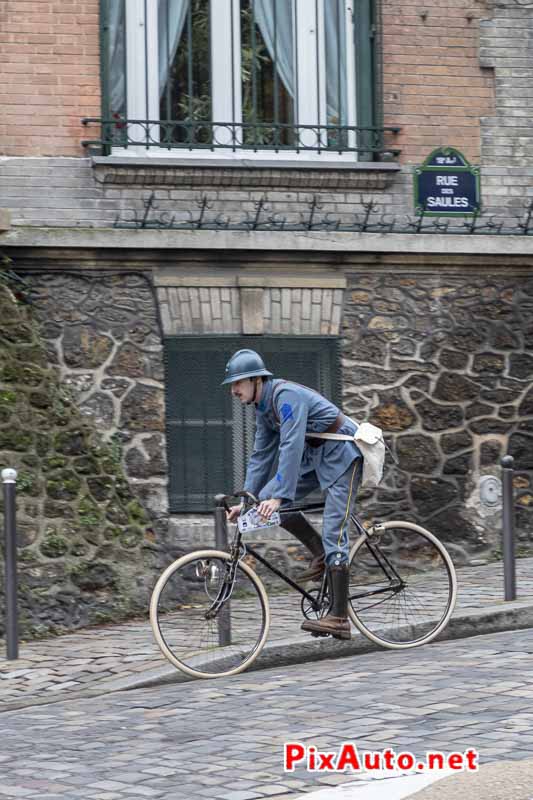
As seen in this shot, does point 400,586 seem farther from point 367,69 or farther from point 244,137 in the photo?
point 367,69

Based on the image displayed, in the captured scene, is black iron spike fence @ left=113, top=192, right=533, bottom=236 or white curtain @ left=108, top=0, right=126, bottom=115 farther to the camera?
white curtain @ left=108, top=0, right=126, bottom=115

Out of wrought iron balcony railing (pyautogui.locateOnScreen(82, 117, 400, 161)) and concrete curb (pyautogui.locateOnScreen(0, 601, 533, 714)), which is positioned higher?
wrought iron balcony railing (pyautogui.locateOnScreen(82, 117, 400, 161))

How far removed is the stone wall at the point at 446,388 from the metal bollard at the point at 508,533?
186cm

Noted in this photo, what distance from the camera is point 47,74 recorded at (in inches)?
416

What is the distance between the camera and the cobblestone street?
5.19 meters

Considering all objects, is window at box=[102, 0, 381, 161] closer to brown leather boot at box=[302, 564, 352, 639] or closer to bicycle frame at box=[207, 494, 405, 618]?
bicycle frame at box=[207, 494, 405, 618]

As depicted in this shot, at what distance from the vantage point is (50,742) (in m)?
5.98

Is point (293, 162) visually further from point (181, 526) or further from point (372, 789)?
point (372, 789)

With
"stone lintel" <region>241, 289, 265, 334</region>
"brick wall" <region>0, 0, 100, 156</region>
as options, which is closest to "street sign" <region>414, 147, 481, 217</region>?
"stone lintel" <region>241, 289, 265, 334</region>

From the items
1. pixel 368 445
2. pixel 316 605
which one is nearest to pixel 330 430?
pixel 368 445

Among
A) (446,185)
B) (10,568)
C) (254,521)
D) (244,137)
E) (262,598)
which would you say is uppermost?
(244,137)

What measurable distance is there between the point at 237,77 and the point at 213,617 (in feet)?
16.8

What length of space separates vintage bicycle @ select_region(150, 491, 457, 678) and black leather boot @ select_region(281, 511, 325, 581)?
50 mm

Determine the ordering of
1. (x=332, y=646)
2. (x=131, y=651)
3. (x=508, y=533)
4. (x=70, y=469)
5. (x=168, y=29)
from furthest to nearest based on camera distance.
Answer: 1. (x=168, y=29)
2. (x=70, y=469)
3. (x=508, y=533)
4. (x=131, y=651)
5. (x=332, y=646)
